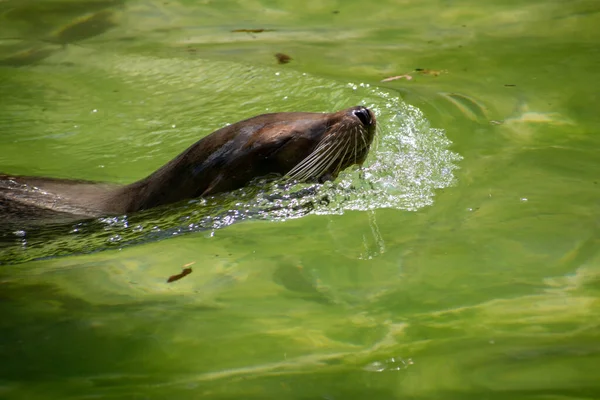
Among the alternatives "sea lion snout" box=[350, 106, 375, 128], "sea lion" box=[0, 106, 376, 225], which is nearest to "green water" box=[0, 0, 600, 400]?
"sea lion" box=[0, 106, 376, 225]

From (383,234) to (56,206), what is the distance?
6.76ft

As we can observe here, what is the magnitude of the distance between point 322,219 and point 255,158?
0.51 metres

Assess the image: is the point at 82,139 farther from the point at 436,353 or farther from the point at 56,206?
the point at 436,353

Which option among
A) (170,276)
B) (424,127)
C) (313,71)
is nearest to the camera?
(170,276)

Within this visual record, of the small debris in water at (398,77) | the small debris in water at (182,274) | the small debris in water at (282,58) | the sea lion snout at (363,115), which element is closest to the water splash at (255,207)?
the sea lion snout at (363,115)

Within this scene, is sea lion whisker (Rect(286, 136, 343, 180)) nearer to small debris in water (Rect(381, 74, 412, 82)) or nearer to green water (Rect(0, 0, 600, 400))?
green water (Rect(0, 0, 600, 400))

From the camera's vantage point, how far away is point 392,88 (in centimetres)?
680

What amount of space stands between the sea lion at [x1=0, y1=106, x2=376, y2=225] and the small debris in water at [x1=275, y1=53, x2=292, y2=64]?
2.66 meters

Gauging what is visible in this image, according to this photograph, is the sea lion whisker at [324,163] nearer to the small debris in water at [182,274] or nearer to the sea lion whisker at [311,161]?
the sea lion whisker at [311,161]

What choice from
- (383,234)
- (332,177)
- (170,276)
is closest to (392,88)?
(332,177)

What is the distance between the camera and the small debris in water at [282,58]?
7.56 m

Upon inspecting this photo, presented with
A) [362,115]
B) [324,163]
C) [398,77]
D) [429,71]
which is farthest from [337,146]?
[429,71]

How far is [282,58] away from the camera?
25.0ft

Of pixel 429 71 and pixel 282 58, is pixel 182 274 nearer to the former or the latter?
pixel 429 71
